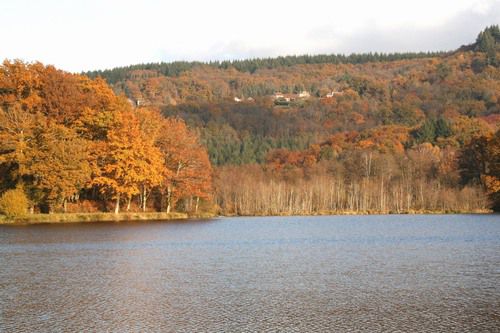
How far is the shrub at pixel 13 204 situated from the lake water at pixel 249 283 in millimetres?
15247

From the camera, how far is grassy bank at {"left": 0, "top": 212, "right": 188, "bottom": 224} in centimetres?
6559

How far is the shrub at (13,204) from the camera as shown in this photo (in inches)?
2525

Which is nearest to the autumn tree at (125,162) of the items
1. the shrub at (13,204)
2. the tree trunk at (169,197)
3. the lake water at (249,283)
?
the tree trunk at (169,197)

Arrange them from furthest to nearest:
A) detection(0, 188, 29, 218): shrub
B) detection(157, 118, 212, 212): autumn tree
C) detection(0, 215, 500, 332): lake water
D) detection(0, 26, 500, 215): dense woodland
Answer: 1. detection(157, 118, 212, 212): autumn tree
2. detection(0, 26, 500, 215): dense woodland
3. detection(0, 188, 29, 218): shrub
4. detection(0, 215, 500, 332): lake water

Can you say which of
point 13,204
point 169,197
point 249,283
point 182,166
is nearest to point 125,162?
point 182,166

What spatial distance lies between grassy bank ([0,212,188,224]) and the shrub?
77 cm

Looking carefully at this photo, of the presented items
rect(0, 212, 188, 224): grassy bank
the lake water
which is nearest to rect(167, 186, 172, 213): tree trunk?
rect(0, 212, 188, 224): grassy bank

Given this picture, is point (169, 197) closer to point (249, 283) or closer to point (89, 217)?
point (89, 217)

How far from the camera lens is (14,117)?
68.2m

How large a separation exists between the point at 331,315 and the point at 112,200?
182 feet

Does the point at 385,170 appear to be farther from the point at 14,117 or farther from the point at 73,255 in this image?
the point at 73,255

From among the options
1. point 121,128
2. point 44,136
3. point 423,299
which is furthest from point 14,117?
point 423,299

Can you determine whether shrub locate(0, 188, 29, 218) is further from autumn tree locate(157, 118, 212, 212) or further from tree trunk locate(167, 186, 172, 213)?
tree trunk locate(167, 186, 172, 213)

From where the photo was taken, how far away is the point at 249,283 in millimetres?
28859
